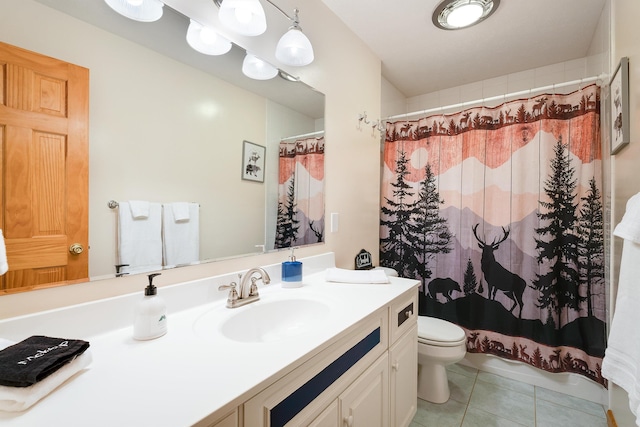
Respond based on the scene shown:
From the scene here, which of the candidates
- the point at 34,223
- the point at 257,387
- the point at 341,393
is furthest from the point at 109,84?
the point at 341,393

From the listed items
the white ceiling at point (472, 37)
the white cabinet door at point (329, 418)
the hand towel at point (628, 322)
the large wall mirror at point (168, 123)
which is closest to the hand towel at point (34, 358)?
the large wall mirror at point (168, 123)

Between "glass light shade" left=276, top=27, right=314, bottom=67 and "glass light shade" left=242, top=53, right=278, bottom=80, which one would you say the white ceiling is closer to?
"glass light shade" left=276, top=27, right=314, bottom=67

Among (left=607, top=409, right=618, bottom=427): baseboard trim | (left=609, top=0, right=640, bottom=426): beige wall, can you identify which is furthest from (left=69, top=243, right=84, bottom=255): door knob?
(left=607, top=409, right=618, bottom=427): baseboard trim

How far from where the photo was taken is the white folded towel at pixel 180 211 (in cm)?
101

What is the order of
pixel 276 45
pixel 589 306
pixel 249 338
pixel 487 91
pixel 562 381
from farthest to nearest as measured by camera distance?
pixel 487 91 < pixel 562 381 < pixel 589 306 < pixel 276 45 < pixel 249 338

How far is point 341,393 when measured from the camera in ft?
2.92

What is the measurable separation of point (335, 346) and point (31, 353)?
70 centimetres

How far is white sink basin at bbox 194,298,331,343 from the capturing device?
950mm

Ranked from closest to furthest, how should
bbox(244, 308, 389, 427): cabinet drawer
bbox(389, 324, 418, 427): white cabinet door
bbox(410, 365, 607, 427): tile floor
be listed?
bbox(244, 308, 389, 427): cabinet drawer
bbox(389, 324, 418, 427): white cabinet door
bbox(410, 365, 607, 427): tile floor

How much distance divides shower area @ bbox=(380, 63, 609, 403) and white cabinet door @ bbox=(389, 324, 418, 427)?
0.85 m

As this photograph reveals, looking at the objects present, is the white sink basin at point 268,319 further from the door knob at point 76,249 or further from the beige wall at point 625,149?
the beige wall at point 625,149

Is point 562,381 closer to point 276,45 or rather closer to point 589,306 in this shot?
point 589,306

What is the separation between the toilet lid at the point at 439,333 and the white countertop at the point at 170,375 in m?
0.97

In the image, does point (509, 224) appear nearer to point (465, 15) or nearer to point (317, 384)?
point (465, 15)
